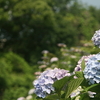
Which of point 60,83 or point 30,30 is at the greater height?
point 30,30

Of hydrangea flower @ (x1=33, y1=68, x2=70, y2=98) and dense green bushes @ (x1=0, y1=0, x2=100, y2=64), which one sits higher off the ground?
dense green bushes @ (x1=0, y1=0, x2=100, y2=64)

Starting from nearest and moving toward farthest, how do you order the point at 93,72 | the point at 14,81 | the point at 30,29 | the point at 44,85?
→ the point at 93,72 → the point at 44,85 → the point at 14,81 → the point at 30,29

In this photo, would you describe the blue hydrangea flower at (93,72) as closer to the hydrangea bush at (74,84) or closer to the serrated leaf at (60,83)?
the hydrangea bush at (74,84)

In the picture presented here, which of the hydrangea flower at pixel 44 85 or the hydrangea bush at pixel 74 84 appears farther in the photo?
the hydrangea flower at pixel 44 85

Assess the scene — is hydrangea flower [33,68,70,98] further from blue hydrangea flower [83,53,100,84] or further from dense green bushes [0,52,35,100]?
dense green bushes [0,52,35,100]

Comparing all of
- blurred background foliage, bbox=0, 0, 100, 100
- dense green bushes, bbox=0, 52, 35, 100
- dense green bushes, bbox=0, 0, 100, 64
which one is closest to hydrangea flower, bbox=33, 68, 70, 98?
dense green bushes, bbox=0, 52, 35, 100

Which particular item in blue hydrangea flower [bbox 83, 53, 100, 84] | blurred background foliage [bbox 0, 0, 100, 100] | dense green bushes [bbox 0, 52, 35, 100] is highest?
blurred background foliage [bbox 0, 0, 100, 100]

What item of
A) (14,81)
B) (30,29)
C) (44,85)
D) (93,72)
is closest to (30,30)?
(30,29)

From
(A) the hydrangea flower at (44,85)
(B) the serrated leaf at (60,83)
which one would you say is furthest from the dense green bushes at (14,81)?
(B) the serrated leaf at (60,83)

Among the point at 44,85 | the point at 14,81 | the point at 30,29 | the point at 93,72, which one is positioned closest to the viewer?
the point at 93,72

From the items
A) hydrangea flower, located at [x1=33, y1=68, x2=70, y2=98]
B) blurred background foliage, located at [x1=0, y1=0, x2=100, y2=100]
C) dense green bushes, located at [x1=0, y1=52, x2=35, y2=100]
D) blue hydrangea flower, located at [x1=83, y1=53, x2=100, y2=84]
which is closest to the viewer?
blue hydrangea flower, located at [x1=83, y1=53, x2=100, y2=84]

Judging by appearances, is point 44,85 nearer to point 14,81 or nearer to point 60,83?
point 60,83

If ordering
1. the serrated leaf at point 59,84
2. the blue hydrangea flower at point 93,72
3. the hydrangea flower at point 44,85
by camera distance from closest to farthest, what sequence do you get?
the blue hydrangea flower at point 93,72 < the serrated leaf at point 59,84 < the hydrangea flower at point 44,85

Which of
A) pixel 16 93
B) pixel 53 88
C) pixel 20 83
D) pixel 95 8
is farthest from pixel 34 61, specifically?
pixel 95 8
